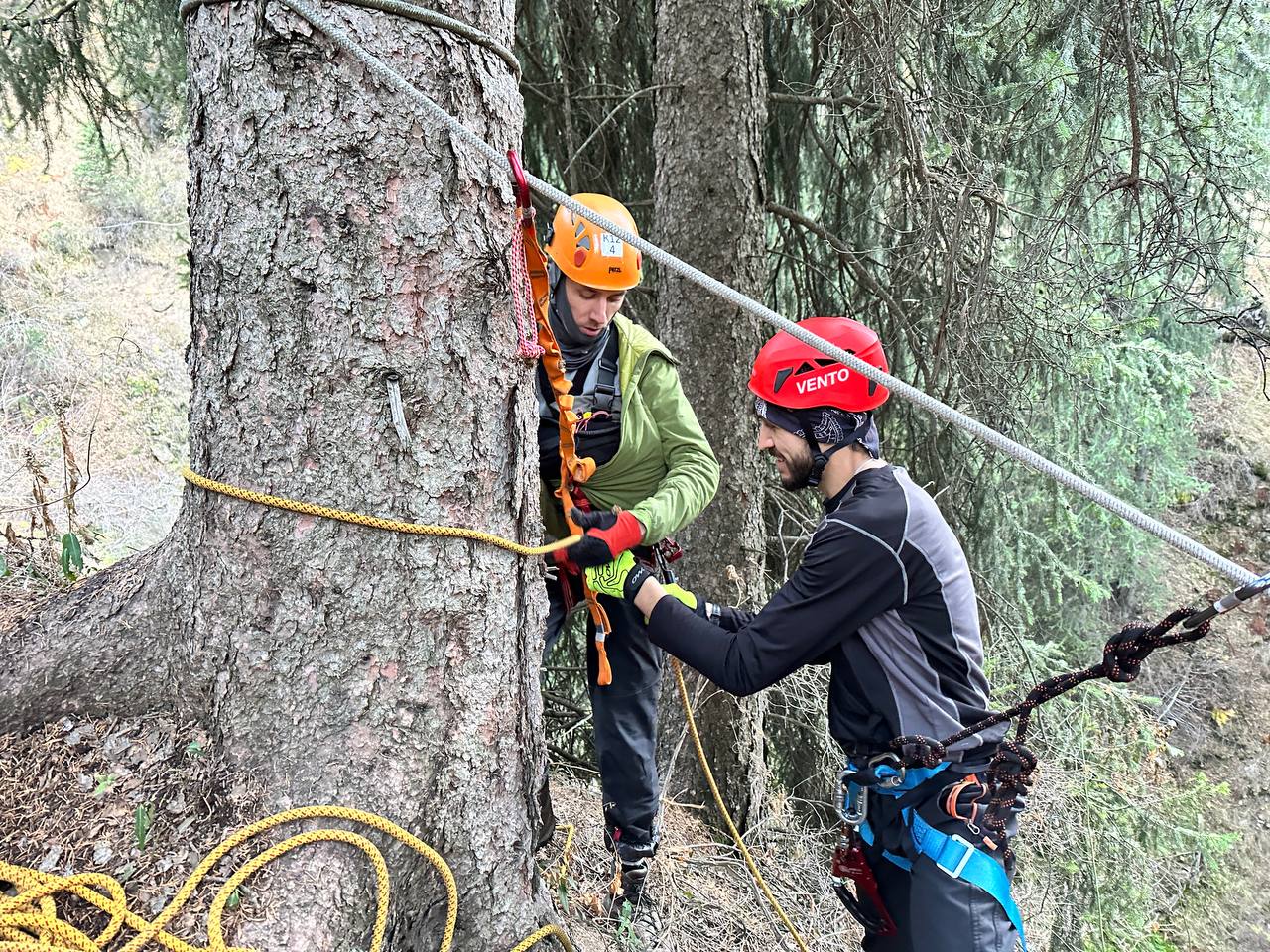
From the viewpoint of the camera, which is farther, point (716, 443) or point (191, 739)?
point (716, 443)

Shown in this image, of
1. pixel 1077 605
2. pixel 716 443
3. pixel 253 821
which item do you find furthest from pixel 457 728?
pixel 1077 605

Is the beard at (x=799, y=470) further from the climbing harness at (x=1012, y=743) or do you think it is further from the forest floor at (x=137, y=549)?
the forest floor at (x=137, y=549)

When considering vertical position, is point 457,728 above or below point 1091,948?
above

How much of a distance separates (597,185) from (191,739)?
4508 mm

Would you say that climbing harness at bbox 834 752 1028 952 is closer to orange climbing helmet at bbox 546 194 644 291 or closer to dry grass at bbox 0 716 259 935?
dry grass at bbox 0 716 259 935

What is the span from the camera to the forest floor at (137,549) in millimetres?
1778

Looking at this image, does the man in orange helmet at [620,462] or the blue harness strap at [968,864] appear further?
the man in orange helmet at [620,462]

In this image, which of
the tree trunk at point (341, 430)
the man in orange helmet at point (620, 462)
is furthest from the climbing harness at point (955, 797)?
the tree trunk at point (341, 430)

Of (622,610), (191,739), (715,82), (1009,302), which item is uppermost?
(715,82)

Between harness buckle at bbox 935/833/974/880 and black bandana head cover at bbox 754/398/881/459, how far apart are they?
1.12 meters

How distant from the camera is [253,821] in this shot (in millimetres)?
1749

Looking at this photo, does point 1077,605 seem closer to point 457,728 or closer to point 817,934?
point 817,934

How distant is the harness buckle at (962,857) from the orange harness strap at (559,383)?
4.01ft

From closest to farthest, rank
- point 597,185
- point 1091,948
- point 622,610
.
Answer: point 622,610 < point 1091,948 < point 597,185
